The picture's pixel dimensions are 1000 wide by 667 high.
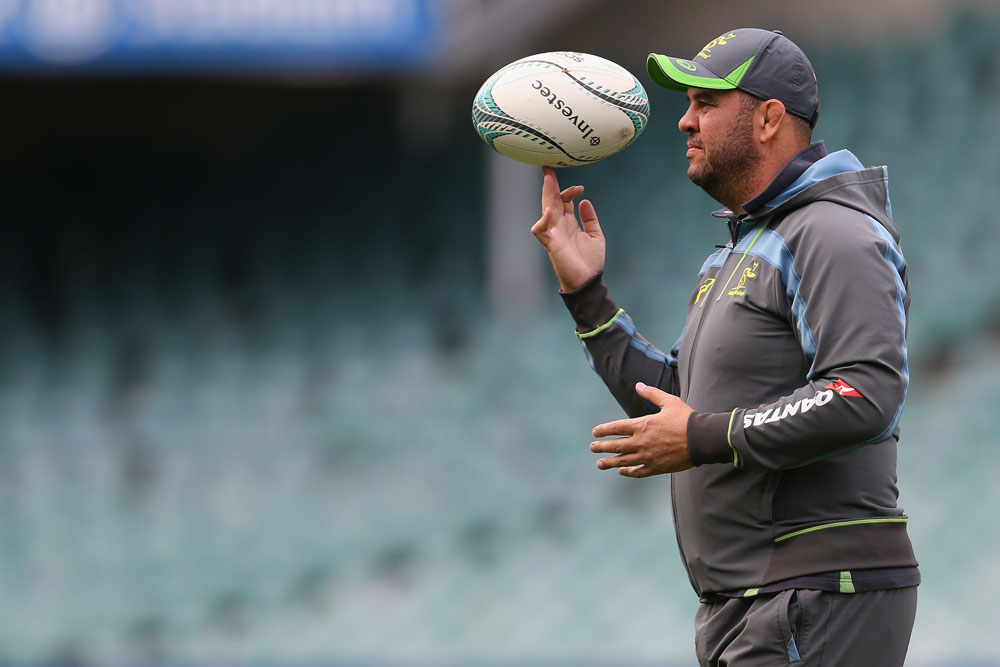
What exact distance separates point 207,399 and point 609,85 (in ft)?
18.2

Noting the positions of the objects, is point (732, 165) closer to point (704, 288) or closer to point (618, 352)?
point (704, 288)

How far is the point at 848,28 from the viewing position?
28.6ft

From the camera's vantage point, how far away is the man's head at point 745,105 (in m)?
2.55

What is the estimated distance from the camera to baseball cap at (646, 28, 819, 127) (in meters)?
2.55

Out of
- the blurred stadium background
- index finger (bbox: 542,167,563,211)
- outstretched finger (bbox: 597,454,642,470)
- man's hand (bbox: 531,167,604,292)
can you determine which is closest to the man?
outstretched finger (bbox: 597,454,642,470)

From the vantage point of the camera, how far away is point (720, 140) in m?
2.60

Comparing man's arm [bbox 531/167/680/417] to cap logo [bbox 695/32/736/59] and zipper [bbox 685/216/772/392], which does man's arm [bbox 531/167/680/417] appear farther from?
cap logo [bbox 695/32/736/59]

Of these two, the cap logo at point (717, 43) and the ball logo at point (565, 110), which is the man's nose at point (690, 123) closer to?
the cap logo at point (717, 43)

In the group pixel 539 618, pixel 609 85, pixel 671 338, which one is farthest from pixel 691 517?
pixel 671 338

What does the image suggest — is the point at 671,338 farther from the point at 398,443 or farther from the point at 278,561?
the point at 278,561

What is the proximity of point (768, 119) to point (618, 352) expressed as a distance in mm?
660

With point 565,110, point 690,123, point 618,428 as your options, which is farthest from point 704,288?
point 565,110

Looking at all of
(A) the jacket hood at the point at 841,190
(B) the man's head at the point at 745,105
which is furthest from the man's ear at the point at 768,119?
(A) the jacket hood at the point at 841,190

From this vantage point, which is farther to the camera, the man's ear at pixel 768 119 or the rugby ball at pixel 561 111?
the rugby ball at pixel 561 111
